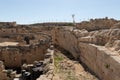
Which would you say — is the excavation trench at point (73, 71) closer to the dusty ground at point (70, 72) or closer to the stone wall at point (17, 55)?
the dusty ground at point (70, 72)

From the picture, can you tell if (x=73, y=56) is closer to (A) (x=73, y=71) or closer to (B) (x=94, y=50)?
(A) (x=73, y=71)

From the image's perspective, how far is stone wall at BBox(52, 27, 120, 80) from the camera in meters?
10.4

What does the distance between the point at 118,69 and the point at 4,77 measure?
11.6 metres

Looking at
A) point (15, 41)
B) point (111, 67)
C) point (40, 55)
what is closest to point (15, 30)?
point (15, 41)

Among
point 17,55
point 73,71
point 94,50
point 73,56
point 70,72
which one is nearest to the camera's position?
point 94,50

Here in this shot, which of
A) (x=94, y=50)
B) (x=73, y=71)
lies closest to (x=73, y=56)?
(x=73, y=71)

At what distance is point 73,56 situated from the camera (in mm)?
19047

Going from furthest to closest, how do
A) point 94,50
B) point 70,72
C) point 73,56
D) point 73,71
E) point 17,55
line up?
1. point 17,55
2. point 73,56
3. point 73,71
4. point 70,72
5. point 94,50

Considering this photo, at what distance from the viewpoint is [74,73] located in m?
13.3

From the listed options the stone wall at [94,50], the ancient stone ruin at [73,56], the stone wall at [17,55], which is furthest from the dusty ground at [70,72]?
the stone wall at [17,55]

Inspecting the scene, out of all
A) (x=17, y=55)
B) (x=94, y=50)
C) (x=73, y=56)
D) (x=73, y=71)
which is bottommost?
(x=17, y=55)

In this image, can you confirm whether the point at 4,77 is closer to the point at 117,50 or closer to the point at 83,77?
the point at 83,77

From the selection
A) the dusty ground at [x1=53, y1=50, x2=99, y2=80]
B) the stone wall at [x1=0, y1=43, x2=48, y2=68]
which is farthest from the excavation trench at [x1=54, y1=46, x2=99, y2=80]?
the stone wall at [x1=0, y1=43, x2=48, y2=68]

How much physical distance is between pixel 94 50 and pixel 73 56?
584cm
